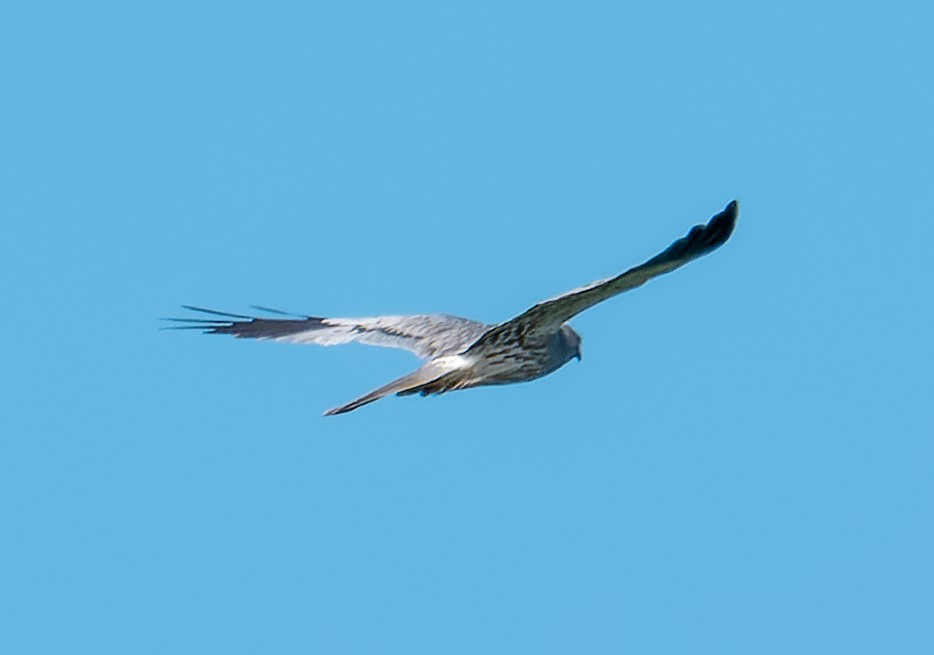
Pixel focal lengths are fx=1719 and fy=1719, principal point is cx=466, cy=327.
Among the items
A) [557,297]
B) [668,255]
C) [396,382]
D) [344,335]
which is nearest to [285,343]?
[344,335]

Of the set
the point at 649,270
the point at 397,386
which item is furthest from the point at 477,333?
the point at 649,270

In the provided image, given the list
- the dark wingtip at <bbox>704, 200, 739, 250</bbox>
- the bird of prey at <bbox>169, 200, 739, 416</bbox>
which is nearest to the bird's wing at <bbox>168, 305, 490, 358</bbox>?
the bird of prey at <bbox>169, 200, 739, 416</bbox>

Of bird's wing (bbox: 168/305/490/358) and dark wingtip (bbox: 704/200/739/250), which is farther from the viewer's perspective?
bird's wing (bbox: 168/305/490/358)

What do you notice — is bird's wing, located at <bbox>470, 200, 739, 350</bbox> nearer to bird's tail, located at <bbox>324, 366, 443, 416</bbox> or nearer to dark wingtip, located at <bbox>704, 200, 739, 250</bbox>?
dark wingtip, located at <bbox>704, 200, 739, 250</bbox>

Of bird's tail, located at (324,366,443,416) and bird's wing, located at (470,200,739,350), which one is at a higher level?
bird's tail, located at (324,366,443,416)

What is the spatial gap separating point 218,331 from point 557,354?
4.16 meters

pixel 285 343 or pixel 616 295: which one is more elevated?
pixel 285 343

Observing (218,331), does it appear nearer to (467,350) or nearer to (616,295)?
(467,350)

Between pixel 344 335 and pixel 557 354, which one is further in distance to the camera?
pixel 344 335

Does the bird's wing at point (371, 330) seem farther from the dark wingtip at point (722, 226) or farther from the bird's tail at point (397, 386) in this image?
the dark wingtip at point (722, 226)

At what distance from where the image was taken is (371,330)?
595 inches

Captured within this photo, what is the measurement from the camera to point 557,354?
13008 mm

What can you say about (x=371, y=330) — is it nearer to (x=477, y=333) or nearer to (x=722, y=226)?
(x=477, y=333)

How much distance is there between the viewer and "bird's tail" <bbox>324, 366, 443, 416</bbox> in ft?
40.1
